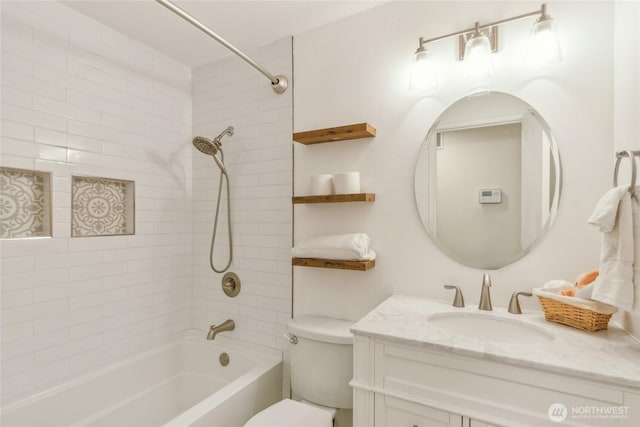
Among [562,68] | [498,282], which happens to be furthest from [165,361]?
[562,68]

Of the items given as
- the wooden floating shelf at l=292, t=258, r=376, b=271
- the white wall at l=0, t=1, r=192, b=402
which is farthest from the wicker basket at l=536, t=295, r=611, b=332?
the white wall at l=0, t=1, r=192, b=402

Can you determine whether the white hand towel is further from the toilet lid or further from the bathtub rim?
the bathtub rim

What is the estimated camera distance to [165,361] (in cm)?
205

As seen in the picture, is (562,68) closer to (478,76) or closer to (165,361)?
(478,76)

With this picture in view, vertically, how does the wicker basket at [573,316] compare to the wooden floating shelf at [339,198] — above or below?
below

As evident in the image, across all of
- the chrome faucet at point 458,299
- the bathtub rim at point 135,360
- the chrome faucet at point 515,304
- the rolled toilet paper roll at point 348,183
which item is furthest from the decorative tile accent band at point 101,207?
the chrome faucet at point 515,304

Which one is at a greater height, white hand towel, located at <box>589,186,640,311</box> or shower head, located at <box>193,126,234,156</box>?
shower head, located at <box>193,126,234,156</box>

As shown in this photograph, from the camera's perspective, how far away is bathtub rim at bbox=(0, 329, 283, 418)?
147 centimetres

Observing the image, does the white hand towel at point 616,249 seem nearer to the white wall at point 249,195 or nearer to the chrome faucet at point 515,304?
the chrome faucet at point 515,304

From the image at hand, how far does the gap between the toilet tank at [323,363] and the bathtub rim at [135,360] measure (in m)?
0.36

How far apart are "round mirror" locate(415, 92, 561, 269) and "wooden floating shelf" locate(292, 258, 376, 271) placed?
0.35 metres

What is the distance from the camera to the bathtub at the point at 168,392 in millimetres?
1477

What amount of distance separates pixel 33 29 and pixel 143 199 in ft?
3.22

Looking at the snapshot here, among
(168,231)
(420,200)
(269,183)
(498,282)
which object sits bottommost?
(498,282)
